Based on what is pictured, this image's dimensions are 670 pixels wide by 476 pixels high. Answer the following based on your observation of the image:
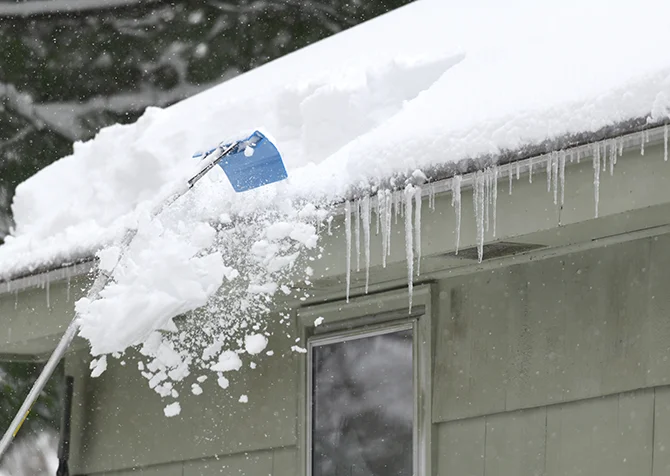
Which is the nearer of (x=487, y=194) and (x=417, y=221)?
(x=487, y=194)

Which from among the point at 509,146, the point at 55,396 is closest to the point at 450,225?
the point at 509,146

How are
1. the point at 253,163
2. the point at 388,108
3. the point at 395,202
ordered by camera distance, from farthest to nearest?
the point at 388,108 < the point at 253,163 < the point at 395,202

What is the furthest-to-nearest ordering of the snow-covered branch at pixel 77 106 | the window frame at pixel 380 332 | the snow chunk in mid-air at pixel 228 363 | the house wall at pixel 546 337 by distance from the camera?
the snow-covered branch at pixel 77 106 < the snow chunk in mid-air at pixel 228 363 < the window frame at pixel 380 332 < the house wall at pixel 546 337

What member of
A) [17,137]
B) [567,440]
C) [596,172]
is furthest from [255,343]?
[17,137]

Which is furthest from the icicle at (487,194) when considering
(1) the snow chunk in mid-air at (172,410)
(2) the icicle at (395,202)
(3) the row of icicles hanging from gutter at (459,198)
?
(1) the snow chunk in mid-air at (172,410)

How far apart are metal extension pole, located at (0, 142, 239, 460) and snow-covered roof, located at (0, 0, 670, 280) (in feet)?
0.67

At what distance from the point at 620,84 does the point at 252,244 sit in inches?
63.9

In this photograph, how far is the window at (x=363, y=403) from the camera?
16.2 ft

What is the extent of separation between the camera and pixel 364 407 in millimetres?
5047

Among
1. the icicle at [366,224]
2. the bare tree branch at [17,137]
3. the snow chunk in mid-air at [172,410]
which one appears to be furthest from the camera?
the bare tree branch at [17,137]

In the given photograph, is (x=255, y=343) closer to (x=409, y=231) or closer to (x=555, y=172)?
(x=409, y=231)

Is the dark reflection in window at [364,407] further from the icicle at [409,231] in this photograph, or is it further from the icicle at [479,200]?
the icicle at [479,200]

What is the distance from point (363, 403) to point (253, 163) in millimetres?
1278

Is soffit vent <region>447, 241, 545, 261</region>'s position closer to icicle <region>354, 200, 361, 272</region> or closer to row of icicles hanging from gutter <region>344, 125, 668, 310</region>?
row of icicles hanging from gutter <region>344, 125, 668, 310</region>
